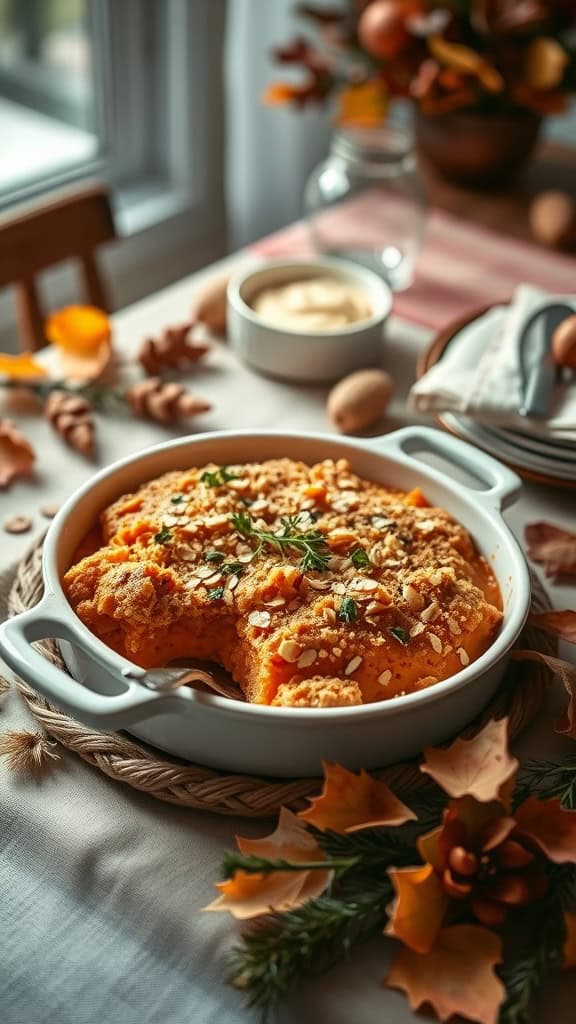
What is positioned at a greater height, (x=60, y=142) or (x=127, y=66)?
(x=127, y=66)

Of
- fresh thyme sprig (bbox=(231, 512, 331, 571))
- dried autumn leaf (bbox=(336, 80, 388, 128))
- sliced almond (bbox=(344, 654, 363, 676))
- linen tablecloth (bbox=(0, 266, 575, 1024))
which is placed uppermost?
dried autumn leaf (bbox=(336, 80, 388, 128))

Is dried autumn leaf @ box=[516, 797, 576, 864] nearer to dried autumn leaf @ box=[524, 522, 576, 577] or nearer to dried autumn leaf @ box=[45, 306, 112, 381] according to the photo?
dried autumn leaf @ box=[524, 522, 576, 577]

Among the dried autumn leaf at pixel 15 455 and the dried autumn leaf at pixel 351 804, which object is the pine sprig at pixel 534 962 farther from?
the dried autumn leaf at pixel 15 455

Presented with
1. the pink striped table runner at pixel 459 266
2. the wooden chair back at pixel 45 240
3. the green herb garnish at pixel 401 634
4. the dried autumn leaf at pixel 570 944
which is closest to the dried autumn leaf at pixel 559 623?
the green herb garnish at pixel 401 634

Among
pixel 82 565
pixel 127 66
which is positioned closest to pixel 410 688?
pixel 82 565

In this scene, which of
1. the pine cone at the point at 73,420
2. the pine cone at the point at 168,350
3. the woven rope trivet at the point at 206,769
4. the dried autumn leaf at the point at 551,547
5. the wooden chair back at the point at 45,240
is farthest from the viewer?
the wooden chair back at the point at 45,240

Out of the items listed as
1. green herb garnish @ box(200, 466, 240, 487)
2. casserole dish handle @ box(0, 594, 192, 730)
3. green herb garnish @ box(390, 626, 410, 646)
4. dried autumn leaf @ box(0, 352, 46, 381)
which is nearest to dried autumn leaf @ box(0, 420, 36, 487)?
dried autumn leaf @ box(0, 352, 46, 381)

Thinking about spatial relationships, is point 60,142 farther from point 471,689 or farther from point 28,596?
point 471,689
